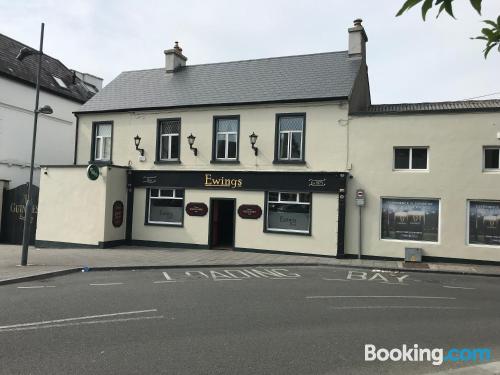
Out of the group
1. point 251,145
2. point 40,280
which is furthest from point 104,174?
point 40,280

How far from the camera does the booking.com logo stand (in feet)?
17.9

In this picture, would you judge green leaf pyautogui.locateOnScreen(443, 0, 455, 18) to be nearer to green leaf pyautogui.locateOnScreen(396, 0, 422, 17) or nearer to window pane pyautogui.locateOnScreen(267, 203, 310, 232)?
green leaf pyautogui.locateOnScreen(396, 0, 422, 17)

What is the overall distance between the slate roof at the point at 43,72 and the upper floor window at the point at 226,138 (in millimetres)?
12400

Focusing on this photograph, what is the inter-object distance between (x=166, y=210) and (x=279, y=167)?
5.58m

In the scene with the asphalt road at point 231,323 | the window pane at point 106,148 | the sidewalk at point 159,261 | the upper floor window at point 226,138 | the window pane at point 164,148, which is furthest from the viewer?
the window pane at point 106,148

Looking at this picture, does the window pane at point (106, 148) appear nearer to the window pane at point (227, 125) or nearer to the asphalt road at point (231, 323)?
the window pane at point (227, 125)

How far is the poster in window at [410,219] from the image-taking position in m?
15.6

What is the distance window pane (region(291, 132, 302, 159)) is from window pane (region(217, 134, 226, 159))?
304cm

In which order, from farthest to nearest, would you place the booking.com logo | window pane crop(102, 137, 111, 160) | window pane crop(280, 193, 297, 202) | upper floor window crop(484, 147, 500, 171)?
window pane crop(102, 137, 111, 160)
window pane crop(280, 193, 297, 202)
upper floor window crop(484, 147, 500, 171)
the booking.com logo

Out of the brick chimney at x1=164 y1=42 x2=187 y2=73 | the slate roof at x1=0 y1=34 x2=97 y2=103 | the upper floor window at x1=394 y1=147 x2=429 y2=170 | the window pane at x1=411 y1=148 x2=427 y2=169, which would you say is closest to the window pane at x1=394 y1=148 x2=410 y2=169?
the upper floor window at x1=394 y1=147 x2=429 y2=170

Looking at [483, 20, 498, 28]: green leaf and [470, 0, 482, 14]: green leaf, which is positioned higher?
[483, 20, 498, 28]: green leaf

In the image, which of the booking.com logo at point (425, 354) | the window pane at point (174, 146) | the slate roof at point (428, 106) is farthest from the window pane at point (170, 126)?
the booking.com logo at point (425, 354)

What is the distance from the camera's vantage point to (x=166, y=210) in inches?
752

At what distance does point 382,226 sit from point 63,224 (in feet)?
44.1
